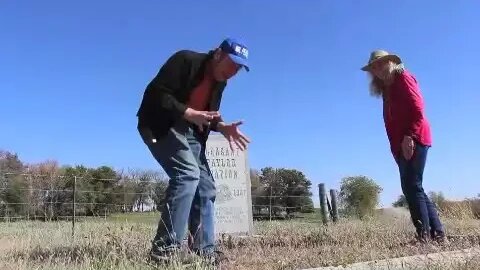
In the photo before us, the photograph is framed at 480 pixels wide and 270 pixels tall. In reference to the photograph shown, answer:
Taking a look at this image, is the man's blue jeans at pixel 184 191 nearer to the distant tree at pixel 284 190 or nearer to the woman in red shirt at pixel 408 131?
the woman in red shirt at pixel 408 131

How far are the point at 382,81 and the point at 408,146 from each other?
825 mm

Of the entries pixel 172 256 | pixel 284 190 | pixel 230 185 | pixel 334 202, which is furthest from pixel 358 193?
pixel 172 256

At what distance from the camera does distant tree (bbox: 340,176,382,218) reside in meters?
15.7

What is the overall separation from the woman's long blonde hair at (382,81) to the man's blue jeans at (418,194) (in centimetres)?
75

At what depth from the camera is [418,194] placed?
523cm

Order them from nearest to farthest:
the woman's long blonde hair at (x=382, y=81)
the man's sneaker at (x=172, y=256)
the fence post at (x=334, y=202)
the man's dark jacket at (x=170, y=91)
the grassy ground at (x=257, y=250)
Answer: the man's sneaker at (x=172, y=256) → the grassy ground at (x=257, y=250) → the man's dark jacket at (x=170, y=91) → the woman's long blonde hair at (x=382, y=81) → the fence post at (x=334, y=202)

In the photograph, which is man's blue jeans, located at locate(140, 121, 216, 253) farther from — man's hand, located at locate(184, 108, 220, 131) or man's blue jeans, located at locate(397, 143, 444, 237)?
man's blue jeans, located at locate(397, 143, 444, 237)

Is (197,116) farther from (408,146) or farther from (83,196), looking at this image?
(83,196)

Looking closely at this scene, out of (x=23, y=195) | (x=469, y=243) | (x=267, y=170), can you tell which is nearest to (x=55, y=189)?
(x=23, y=195)

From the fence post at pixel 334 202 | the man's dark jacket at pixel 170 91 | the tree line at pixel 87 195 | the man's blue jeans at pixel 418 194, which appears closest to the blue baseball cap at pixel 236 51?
the man's dark jacket at pixel 170 91

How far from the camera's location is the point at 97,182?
15000mm

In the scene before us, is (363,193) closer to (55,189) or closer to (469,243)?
(55,189)

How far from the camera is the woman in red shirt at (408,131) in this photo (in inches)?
206

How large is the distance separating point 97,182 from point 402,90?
36.7 ft
